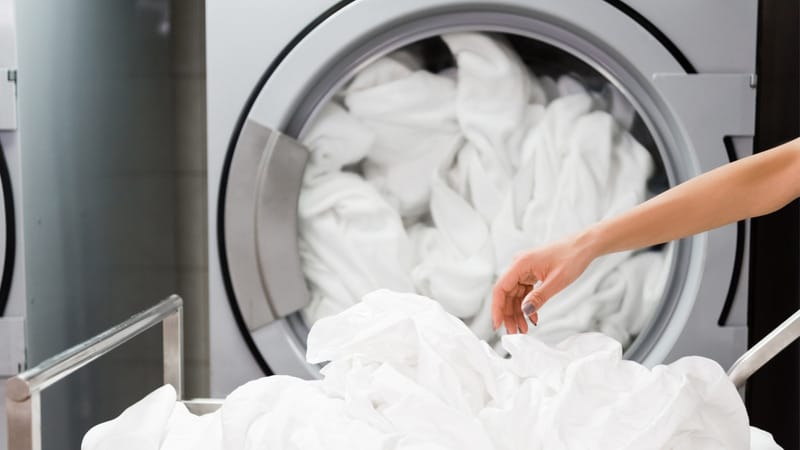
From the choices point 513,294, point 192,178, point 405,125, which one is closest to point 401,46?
point 405,125

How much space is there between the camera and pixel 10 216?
1.02m

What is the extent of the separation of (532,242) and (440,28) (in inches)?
12.6

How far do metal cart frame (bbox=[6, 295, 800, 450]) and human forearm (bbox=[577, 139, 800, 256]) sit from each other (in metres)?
0.13

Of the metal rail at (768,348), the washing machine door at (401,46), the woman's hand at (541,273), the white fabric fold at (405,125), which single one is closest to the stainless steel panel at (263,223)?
the washing machine door at (401,46)

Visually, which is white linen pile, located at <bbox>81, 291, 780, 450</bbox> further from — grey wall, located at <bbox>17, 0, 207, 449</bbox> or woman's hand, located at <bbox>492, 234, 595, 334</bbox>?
grey wall, located at <bbox>17, 0, 207, 449</bbox>

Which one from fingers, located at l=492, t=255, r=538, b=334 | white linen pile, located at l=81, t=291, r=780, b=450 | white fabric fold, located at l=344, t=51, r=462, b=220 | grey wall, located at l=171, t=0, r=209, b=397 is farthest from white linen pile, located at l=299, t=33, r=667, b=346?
grey wall, located at l=171, t=0, r=209, b=397

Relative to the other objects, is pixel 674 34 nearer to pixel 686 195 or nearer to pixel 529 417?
pixel 686 195

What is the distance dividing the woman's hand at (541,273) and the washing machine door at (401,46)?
0.30m

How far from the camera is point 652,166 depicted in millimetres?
1093

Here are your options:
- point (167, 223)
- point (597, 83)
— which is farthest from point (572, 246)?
point (167, 223)

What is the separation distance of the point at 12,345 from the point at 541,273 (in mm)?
683

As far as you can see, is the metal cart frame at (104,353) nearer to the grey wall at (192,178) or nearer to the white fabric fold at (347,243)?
the white fabric fold at (347,243)

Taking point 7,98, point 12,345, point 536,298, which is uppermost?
point 7,98

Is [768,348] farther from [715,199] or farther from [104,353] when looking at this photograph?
[104,353]
